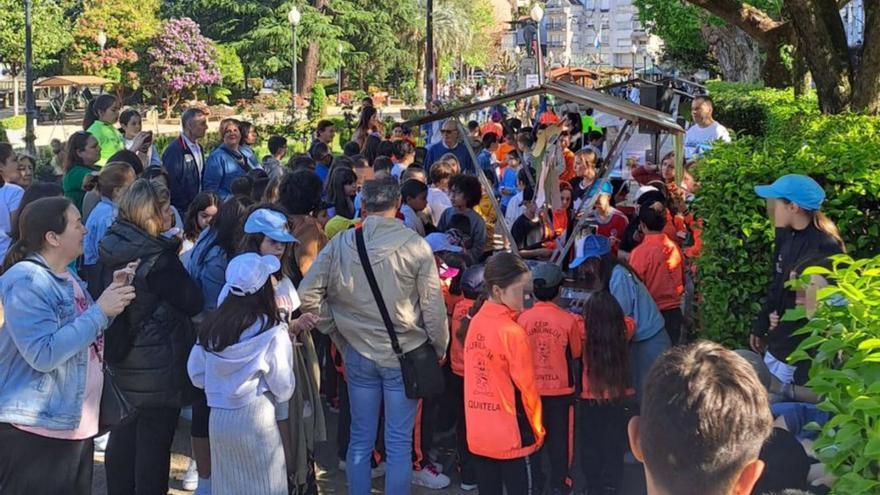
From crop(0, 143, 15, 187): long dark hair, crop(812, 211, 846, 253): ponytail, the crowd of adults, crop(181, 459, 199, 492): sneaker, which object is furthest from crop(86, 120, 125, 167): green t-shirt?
crop(812, 211, 846, 253): ponytail

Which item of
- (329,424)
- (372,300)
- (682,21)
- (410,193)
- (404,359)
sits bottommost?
(329,424)

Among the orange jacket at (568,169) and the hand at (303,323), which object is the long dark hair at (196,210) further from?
the orange jacket at (568,169)

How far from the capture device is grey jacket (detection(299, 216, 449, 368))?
16.0 feet

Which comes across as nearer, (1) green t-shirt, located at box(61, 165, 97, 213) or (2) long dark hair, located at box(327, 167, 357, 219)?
(1) green t-shirt, located at box(61, 165, 97, 213)

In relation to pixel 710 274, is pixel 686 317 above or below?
below

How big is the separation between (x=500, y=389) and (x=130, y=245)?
6.86ft

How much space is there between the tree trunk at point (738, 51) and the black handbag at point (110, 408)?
1126 inches

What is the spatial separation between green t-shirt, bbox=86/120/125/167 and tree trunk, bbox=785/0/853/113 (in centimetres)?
699

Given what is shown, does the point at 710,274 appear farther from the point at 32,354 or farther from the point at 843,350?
the point at 32,354

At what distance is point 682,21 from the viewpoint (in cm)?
3394

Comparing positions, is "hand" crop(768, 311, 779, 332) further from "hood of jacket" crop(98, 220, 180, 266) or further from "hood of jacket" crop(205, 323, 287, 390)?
"hood of jacket" crop(98, 220, 180, 266)

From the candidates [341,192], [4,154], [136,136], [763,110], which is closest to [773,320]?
[341,192]

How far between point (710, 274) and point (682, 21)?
30.0 metres

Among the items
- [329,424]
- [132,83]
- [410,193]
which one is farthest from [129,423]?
[132,83]
